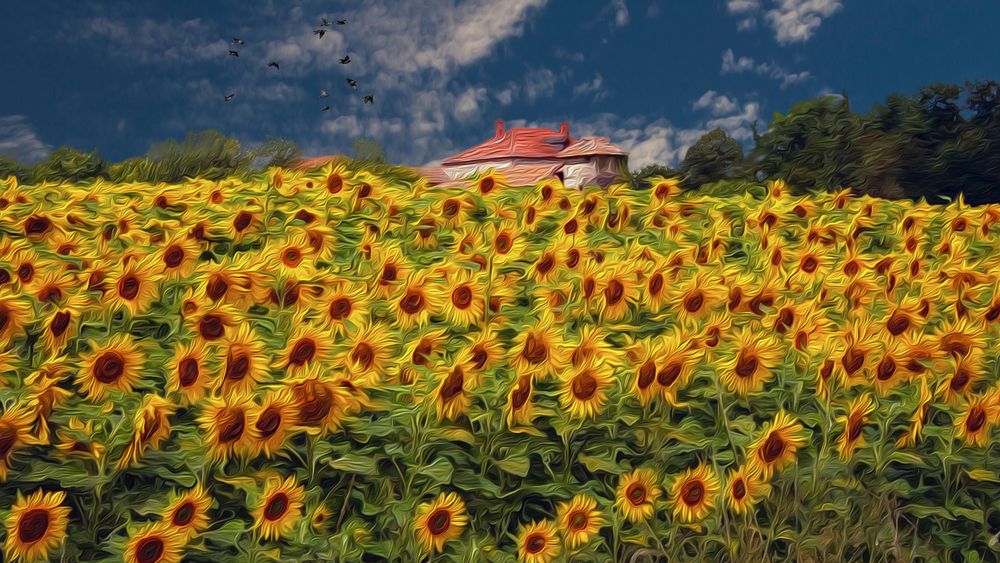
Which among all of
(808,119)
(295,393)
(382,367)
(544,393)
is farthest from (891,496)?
(808,119)

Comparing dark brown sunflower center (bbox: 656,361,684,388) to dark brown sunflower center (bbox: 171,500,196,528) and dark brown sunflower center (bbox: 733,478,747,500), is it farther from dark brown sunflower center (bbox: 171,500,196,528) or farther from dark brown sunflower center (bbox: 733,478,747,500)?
dark brown sunflower center (bbox: 171,500,196,528)

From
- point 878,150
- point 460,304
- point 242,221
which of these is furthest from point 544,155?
point 460,304

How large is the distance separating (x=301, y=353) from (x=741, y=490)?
1845 millimetres

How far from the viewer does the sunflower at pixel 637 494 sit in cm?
369

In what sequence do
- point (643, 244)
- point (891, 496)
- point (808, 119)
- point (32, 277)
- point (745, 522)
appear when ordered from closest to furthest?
point (745, 522) < point (891, 496) < point (32, 277) < point (643, 244) < point (808, 119)

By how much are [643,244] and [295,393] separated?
3.27 metres

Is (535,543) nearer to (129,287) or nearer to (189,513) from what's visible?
(189,513)

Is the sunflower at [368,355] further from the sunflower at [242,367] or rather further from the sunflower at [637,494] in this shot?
the sunflower at [637,494]

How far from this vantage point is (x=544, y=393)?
385 cm

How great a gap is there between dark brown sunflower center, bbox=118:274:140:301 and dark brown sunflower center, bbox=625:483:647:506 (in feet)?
8.26

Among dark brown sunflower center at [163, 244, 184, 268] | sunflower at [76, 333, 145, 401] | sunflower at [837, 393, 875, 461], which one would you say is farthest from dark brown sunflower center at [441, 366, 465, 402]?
dark brown sunflower center at [163, 244, 184, 268]

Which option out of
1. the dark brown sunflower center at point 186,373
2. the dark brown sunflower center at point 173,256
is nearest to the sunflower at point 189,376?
the dark brown sunflower center at point 186,373

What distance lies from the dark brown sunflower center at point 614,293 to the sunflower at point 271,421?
6.10ft

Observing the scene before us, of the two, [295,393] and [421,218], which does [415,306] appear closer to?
[295,393]
